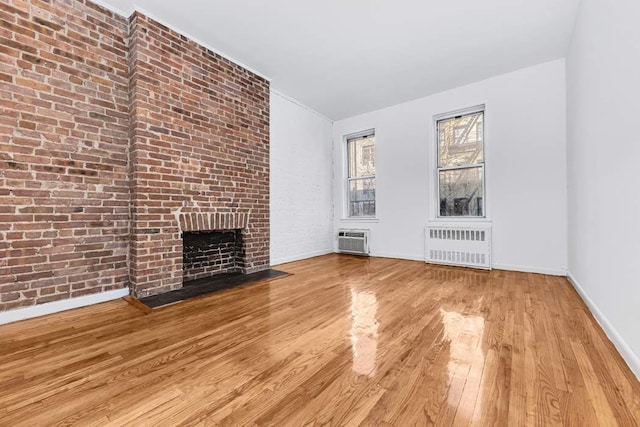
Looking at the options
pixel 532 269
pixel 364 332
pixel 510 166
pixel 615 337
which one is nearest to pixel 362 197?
pixel 510 166

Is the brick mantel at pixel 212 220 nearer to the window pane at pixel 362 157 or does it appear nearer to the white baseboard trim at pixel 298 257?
the white baseboard trim at pixel 298 257

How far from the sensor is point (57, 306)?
2.38 metres

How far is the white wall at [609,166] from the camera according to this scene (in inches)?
59.5

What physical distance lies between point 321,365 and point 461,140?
4279 millimetres

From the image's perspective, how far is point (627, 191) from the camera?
1.59 metres

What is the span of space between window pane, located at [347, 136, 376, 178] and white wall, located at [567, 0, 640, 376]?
312 cm

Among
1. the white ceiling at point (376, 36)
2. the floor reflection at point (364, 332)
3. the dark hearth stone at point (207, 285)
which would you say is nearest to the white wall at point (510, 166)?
the white ceiling at point (376, 36)

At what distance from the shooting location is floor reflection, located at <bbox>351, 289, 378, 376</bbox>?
5.07ft

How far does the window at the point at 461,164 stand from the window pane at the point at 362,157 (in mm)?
1302

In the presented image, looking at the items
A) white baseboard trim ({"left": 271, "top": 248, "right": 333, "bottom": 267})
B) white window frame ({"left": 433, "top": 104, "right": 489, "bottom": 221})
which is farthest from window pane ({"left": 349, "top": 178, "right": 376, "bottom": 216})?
white window frame ({"left": 433, "top": 104, "right": 489, "bottom": 221})

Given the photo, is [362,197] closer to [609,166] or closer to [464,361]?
[609,166]

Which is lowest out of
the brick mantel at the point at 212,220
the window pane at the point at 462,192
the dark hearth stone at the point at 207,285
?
the dark hearth stone at the point at 207,285

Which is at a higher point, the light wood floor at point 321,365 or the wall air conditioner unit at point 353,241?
the wall air conditioner unit at point 353,241

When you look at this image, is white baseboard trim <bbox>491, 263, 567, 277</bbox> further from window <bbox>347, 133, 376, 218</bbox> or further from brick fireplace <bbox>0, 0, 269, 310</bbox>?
brick fireplace <bbox>0, 0, 269, 310</bbox>
